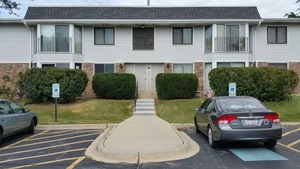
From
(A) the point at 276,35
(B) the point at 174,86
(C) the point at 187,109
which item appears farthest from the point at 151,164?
(A) the point at 276,35

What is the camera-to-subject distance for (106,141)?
10.4 meters

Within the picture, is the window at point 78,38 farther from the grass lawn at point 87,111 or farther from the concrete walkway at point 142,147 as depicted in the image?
the concrete walkway at point 142,147

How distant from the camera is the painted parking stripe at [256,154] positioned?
27.0 ft

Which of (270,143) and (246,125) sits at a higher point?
(246,125)

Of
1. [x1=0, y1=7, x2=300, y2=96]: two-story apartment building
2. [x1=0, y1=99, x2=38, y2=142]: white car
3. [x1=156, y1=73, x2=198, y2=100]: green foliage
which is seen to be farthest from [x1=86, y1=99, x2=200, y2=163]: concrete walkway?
[x1=0, y1=7, x2=300, y2=96]: two-story apartment building

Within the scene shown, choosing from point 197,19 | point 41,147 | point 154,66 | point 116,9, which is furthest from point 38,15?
point 41,147

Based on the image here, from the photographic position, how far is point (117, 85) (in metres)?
22.2

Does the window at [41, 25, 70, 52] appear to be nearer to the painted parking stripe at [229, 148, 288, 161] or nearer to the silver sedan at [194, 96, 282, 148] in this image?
the silver sedan at [194, 96, 282, 148]

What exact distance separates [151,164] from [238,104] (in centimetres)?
353

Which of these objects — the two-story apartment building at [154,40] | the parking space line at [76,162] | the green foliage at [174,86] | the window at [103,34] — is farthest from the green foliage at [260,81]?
the parking space line at [76,162]

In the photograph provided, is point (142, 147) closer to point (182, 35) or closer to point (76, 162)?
point (76, 162)

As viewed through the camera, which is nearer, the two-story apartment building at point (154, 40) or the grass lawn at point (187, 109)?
the grass lawn at point (187, 109)

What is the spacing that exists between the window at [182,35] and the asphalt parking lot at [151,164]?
14.9m

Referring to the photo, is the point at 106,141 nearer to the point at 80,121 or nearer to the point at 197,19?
the point at 80,121
